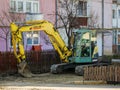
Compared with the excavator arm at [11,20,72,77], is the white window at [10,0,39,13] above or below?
Answer: above

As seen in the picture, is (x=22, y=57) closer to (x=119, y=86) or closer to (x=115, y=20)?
(x=119, y=86)

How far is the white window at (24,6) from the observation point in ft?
125

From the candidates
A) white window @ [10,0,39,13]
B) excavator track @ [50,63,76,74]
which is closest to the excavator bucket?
excavator track @ [50,63,76,74]

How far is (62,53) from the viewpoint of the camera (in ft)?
91.8

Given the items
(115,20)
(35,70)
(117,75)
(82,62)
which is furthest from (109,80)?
(115,20)

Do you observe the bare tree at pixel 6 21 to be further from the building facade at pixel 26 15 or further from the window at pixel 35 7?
the window at pixel 35 7

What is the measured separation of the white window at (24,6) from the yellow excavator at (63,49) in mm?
10762

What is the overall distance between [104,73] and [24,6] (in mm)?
18395

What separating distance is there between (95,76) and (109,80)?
83 centimetres

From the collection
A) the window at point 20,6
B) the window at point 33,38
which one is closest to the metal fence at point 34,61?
the window at point 33,38

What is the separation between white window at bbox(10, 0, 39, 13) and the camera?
3803cm

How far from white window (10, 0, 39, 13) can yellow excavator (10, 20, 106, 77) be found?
1076 cm

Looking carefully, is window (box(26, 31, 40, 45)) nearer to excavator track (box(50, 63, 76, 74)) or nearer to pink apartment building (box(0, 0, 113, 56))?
pink apartment building (box(0, 0, 113, 56))

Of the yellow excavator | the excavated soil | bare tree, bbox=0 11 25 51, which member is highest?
bare tree, bbox=0 11 25 51
